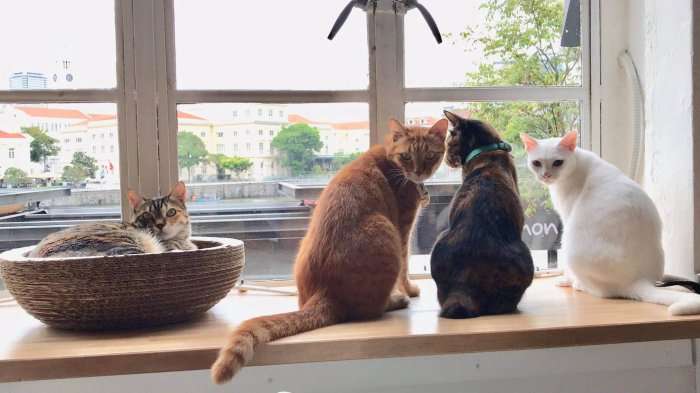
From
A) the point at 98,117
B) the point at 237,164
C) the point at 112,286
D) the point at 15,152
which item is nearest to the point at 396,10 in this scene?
the point at 237,164

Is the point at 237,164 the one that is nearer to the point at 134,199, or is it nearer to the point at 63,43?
the point at 134,199

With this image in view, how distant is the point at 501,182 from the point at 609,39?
68 centimetres

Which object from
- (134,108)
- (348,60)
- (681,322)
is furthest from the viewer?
(348,60)

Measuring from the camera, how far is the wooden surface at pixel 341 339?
93cm

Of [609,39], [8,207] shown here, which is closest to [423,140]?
[609,39]

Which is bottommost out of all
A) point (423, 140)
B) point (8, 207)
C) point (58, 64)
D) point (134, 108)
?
point (8, 207)

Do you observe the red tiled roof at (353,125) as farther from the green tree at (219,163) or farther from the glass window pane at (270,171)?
the green tree at (219,163)

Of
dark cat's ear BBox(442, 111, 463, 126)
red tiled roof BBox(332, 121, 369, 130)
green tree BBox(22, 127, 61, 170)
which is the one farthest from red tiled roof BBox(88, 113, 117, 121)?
dark cat's ear BBox(442, 111, 463, 126)

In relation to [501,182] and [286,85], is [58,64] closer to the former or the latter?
[286,85]

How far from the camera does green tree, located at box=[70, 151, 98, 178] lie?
1.42 m

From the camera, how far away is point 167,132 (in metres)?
1.40

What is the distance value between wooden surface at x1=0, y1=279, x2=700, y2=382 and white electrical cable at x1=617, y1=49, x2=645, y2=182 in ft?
1.53

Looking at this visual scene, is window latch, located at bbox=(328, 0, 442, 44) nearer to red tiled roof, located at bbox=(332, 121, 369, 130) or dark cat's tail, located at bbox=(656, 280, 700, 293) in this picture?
red tiled roof, located at bbox=(332, 121, 369, 130)

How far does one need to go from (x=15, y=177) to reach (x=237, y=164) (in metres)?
0.53
